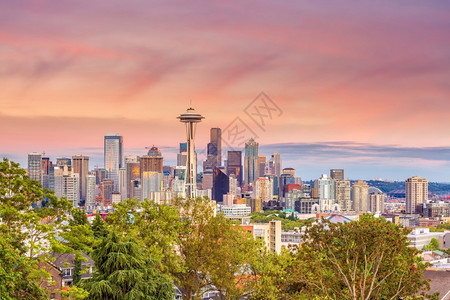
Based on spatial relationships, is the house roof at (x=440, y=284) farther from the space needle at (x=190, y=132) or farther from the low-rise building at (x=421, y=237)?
the space needle at (x=190, y=132)

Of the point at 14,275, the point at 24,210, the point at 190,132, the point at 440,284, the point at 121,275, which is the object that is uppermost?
the point at 190,132

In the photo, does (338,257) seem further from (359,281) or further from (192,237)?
(192,237)

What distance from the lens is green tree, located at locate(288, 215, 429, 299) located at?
19.7 m

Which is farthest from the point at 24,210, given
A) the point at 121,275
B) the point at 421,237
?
the point at 421,237

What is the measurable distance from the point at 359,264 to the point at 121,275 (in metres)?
7.09

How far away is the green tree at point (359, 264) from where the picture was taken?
19.7 meters

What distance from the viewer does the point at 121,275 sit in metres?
22.2

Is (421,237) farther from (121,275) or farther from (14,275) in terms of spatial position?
(14,275)

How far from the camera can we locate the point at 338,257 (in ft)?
66.8

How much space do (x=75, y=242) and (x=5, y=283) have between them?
25.7 feet

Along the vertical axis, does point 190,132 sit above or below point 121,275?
above

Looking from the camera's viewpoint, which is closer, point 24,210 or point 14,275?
point 14,275

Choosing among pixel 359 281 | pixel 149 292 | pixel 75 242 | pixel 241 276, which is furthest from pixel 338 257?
pixel 241 276

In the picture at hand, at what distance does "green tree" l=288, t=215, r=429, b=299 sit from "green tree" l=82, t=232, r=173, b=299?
186 inches
